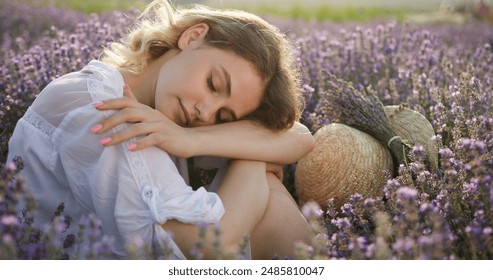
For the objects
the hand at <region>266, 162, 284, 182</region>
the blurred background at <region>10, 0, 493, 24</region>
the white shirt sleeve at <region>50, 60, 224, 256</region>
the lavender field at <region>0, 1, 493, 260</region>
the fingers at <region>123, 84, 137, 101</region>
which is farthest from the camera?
the blurred background at <region>10, 0, 493, 24</region>

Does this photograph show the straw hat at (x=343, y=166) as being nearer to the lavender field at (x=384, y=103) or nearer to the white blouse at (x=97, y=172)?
the lavender field at (x=384, y=103)

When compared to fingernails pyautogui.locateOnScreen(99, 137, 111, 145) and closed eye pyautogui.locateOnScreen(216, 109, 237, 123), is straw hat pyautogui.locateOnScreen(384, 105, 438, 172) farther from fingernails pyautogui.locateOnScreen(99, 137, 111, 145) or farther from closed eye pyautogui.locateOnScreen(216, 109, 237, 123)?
fingernails pyautogui.locateOnScreen(99, 137, 111, 145)

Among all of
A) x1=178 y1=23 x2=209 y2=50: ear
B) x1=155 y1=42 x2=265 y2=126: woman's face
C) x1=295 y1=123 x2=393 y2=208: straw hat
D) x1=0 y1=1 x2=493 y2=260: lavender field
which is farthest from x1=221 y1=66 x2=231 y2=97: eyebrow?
x1=295 y1=123 x2=393 y2=208: straw hat

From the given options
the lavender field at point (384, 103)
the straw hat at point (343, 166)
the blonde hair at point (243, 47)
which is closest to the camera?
the lavender field at point (384, 103)

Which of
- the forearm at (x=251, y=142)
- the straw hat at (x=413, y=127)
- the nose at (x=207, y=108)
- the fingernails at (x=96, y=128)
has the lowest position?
the straw hat at (x=413, y=127)

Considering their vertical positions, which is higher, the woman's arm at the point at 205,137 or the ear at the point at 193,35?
the ear at the point at 193,35

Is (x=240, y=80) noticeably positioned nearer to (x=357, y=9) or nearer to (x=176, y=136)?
(x=176, y=136)

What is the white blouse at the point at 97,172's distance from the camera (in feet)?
7.63

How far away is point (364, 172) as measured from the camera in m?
3.25

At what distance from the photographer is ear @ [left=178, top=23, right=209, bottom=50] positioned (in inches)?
113

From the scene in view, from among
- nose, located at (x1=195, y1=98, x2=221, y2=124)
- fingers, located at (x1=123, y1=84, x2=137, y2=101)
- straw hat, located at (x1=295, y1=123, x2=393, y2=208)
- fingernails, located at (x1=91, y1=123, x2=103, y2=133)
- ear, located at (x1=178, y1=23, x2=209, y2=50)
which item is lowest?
straw hat, located at (x1=295, y1=123, x2=393, y2=208)

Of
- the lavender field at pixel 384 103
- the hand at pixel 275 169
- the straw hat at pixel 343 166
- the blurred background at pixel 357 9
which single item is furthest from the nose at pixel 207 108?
the blurred background at pixel 357 9

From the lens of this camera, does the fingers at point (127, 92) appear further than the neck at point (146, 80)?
No

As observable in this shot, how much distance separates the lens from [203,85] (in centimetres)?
266
